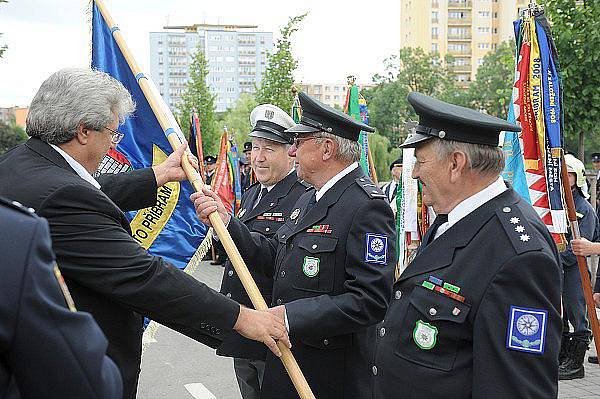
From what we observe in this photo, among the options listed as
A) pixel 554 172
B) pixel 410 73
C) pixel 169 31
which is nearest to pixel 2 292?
pixel 554 172

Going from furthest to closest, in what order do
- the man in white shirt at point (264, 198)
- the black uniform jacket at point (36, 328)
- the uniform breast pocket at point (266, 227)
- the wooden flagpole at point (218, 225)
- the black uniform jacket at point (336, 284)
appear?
the uniform breast pocket at point (266, 227), the man in white shirt at point (264, 198), the black uniform jacket at point (336, 284), the wooden flagpole at point (218, 225), the black uniform jacket at point (36, 328)

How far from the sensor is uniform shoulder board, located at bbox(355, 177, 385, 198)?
3.46 meters

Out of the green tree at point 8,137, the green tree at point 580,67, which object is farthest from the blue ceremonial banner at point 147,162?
the green tree at point 8,137

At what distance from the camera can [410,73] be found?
2933 inches

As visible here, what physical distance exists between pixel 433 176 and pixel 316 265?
1.00m

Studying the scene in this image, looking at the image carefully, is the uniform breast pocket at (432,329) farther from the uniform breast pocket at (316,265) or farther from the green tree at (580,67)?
the green tree at (580,67)

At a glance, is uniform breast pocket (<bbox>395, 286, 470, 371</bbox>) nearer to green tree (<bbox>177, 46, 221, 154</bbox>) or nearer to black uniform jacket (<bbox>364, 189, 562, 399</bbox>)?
black uniform jacket (<bbox>364, 189, 562, 399</bbox>)

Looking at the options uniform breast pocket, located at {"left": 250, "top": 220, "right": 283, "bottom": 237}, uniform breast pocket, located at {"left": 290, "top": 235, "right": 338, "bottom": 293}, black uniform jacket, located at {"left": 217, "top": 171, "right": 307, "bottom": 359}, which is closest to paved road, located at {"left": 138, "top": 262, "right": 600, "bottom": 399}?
black uniform jacket, located at {"left": 217, "top": 171, "right": 307, "bottom": 359}

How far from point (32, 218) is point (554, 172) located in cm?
447

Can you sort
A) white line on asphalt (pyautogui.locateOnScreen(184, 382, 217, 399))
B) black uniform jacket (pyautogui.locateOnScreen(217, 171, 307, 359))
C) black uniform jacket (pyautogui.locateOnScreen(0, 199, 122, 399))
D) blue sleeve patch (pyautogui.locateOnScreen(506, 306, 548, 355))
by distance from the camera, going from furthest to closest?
white line on asphalt (pyautogui.locateOnScreen(184, 382, 217, 399))
black uniform jacket (pyautogui.locateOnScreen(217, 171, 307, 359))
blue sleeve patch (pyautogui.locateOnScreen(506, 306, 548, 355))
black uniform jacket (pyautogui.locateOnScreen(0, 199, 122, 399))

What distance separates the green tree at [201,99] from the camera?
86.0ft

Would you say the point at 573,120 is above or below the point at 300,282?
above

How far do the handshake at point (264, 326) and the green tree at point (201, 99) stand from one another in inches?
902

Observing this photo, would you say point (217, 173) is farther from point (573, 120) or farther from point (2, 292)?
point (2, 292)
